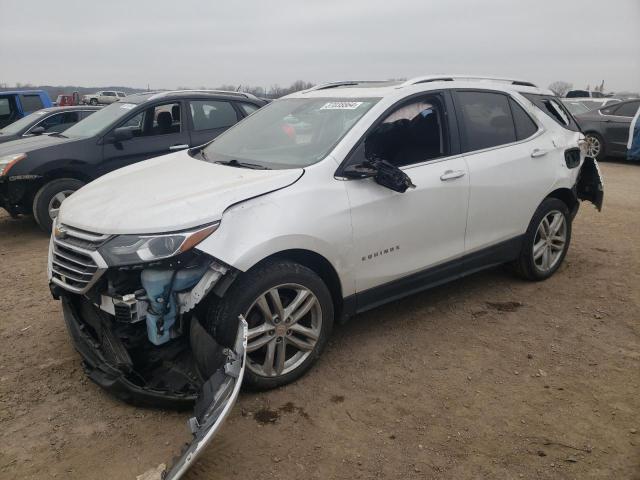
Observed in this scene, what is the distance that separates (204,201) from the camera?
280 cm

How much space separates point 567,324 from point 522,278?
0.86m

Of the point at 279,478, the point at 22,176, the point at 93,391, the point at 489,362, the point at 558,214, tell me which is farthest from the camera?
the point at 22,176

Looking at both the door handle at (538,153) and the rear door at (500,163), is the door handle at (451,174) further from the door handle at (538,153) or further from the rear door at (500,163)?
the door handle at (538,153)

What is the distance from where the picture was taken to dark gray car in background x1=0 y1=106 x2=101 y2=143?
30.3 feet

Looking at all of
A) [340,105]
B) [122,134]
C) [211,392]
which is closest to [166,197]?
Result: [211,392]

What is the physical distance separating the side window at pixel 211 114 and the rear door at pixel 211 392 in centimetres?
494

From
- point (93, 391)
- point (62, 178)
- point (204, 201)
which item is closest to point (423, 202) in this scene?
point (204, 201)

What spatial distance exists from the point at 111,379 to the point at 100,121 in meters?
5.11

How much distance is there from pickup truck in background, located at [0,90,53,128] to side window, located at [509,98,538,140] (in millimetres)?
11794

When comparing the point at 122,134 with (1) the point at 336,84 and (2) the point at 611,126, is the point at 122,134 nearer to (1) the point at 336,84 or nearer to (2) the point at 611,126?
(1) the point at 336,84

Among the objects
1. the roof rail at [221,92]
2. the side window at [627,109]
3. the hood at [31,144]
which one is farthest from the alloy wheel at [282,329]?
the side window at [627,109]

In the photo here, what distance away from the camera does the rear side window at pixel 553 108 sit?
180 inches

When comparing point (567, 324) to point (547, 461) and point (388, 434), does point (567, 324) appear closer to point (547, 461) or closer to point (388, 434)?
point (547, 461)

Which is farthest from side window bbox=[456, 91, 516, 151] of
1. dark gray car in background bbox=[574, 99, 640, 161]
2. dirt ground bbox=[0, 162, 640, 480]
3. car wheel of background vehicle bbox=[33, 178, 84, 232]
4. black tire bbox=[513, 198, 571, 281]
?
dark gray car in background bbox=[574, 99, 640, 161]
